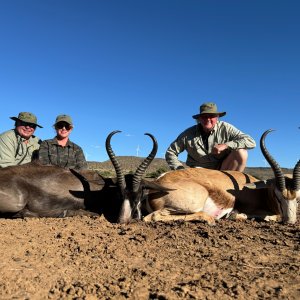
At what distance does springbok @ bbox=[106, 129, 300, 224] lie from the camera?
5652 mm

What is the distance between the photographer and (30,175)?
572 centimetres

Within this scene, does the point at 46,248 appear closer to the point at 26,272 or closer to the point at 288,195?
the point at 26,272

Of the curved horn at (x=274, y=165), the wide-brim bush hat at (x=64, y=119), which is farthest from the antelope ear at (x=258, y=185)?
the wide-brim bush hat at (x=64, y=119)

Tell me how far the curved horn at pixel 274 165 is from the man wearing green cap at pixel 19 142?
4403 mm

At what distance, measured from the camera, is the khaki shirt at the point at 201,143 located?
7.62 m

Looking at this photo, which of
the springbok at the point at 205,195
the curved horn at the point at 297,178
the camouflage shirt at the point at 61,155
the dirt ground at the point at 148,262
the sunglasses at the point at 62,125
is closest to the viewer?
the dirt ground at the point at 148,262

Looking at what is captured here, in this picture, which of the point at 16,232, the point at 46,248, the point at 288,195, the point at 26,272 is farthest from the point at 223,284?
the point at 288,195

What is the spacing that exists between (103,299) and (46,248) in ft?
4.76

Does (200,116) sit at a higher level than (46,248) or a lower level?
higher

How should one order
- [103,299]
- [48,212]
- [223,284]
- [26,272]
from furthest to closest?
[48,212] → [26,272] → [223,284] → [103,299]

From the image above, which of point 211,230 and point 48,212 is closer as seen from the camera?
point 211,230

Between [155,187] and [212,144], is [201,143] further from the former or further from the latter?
[155,187]

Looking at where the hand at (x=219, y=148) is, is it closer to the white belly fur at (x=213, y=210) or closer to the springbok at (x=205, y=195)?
the springbok at (x=205, y=195)

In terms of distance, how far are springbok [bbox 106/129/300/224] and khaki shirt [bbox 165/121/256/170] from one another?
1.33m
